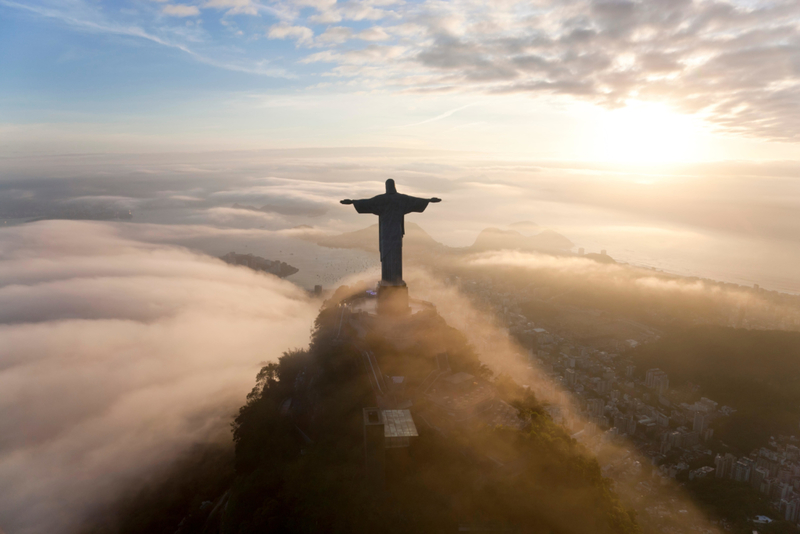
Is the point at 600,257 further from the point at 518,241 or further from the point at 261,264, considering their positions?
the point at 261,264

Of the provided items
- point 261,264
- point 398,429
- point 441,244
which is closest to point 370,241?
point 441,244

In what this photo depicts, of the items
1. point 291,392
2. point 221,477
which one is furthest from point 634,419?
point 221,477

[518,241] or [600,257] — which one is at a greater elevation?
[518,241]

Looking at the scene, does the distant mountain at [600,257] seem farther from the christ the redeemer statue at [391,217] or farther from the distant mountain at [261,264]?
the christ the redeemer statue at [391,217]

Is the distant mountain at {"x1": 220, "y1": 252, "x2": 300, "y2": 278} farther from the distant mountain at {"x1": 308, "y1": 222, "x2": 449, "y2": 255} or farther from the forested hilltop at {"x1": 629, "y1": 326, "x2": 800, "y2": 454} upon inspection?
the forested hilltop at {"x1": 629, "y1": 326, "x2": 800, "y2": 454}

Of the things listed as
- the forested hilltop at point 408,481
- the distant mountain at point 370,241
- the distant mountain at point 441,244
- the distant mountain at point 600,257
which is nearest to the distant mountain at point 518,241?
the distant mountain at point 441,244

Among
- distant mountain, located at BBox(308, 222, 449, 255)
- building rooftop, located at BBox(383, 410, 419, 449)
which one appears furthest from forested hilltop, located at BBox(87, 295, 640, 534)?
distant mountain, located at BBox(308, 222, 449, 255)

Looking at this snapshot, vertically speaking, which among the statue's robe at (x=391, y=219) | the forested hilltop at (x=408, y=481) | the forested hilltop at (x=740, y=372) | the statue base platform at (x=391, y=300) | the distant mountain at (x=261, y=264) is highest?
the statue's robe at (x=391, y=219)
